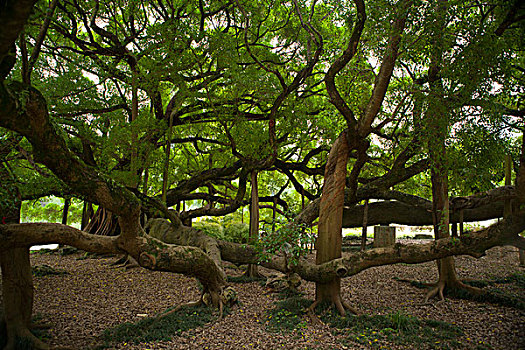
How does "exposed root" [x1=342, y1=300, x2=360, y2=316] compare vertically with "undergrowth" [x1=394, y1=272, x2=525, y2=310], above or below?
below

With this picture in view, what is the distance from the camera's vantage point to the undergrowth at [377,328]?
3.32 m

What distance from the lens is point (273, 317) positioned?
425 cm

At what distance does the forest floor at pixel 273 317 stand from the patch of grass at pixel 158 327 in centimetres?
1

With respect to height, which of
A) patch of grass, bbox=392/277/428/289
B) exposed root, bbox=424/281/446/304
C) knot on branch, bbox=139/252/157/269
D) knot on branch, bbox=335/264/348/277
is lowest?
patch of grass, bbox=392/277/428/289

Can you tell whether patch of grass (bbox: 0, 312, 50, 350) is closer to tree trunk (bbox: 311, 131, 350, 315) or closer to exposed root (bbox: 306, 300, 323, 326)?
exposed root (bbox: 306, 300, 323, 326)

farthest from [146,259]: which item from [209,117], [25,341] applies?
[209,117]

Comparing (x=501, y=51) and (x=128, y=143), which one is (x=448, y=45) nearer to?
(x=501, y=51)

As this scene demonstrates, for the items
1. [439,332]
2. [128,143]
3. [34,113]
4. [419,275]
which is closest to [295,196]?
[419,275]

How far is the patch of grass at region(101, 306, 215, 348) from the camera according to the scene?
3475mm

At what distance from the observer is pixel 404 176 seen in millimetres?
6191

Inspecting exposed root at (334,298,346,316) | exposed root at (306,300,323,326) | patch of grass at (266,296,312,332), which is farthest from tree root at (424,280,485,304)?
patch of grass at (266,296,312,332)

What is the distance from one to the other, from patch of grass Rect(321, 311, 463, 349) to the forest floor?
0.01 m

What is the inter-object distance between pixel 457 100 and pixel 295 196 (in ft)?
32.0

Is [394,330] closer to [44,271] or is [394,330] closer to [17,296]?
[17,296]
